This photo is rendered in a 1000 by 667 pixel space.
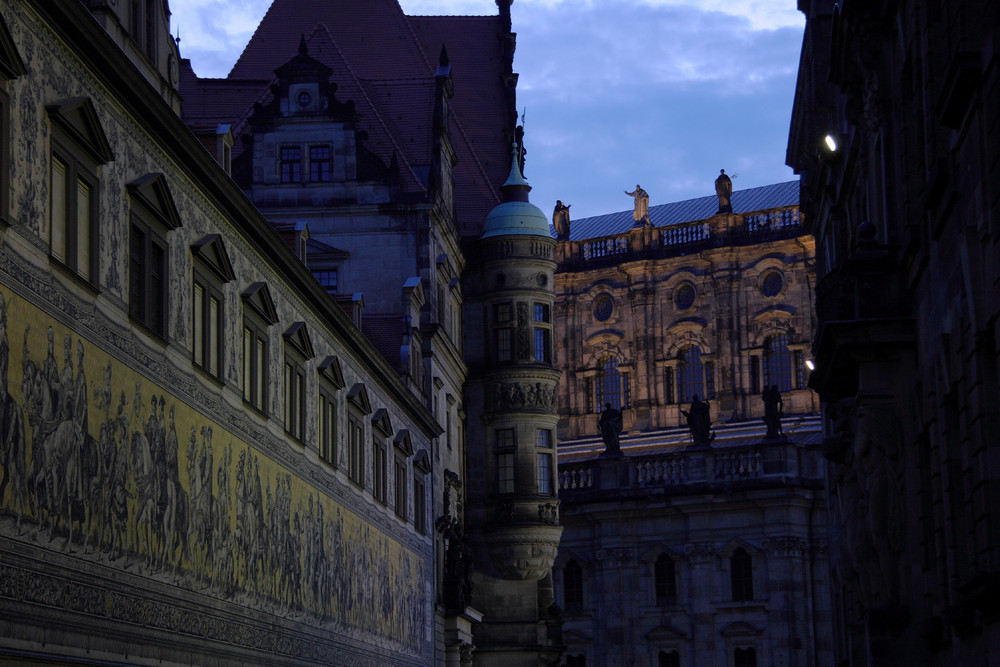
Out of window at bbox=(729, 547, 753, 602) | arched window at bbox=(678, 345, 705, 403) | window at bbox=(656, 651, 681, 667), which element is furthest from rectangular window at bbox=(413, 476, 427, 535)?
arched window at bbox=(678, 345, 705, 403)

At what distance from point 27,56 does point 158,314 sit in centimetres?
497

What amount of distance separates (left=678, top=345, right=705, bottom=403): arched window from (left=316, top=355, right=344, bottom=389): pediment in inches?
1639

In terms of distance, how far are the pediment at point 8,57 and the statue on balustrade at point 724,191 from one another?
199ft

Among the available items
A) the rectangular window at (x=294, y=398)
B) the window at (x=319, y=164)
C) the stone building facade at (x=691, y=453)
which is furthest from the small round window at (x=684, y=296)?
the rectangular window at (x=294, y=398)

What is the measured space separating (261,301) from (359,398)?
27.1 feet

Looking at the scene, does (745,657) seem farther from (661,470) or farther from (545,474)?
(545,474)

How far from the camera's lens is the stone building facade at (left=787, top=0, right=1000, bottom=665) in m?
16.6

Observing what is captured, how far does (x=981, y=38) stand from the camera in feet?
53.6

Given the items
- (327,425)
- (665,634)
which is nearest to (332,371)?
(327,425)

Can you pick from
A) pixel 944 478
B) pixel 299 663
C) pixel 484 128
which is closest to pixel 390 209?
pixel 484 128

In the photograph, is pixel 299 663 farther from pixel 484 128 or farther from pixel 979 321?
pixel 484 128

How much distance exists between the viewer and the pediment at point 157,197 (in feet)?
67.9

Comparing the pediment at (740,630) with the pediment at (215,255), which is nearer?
the pediment at (215,255)

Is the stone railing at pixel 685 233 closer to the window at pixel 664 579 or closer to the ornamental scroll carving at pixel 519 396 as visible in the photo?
the window at pixel 664 579
